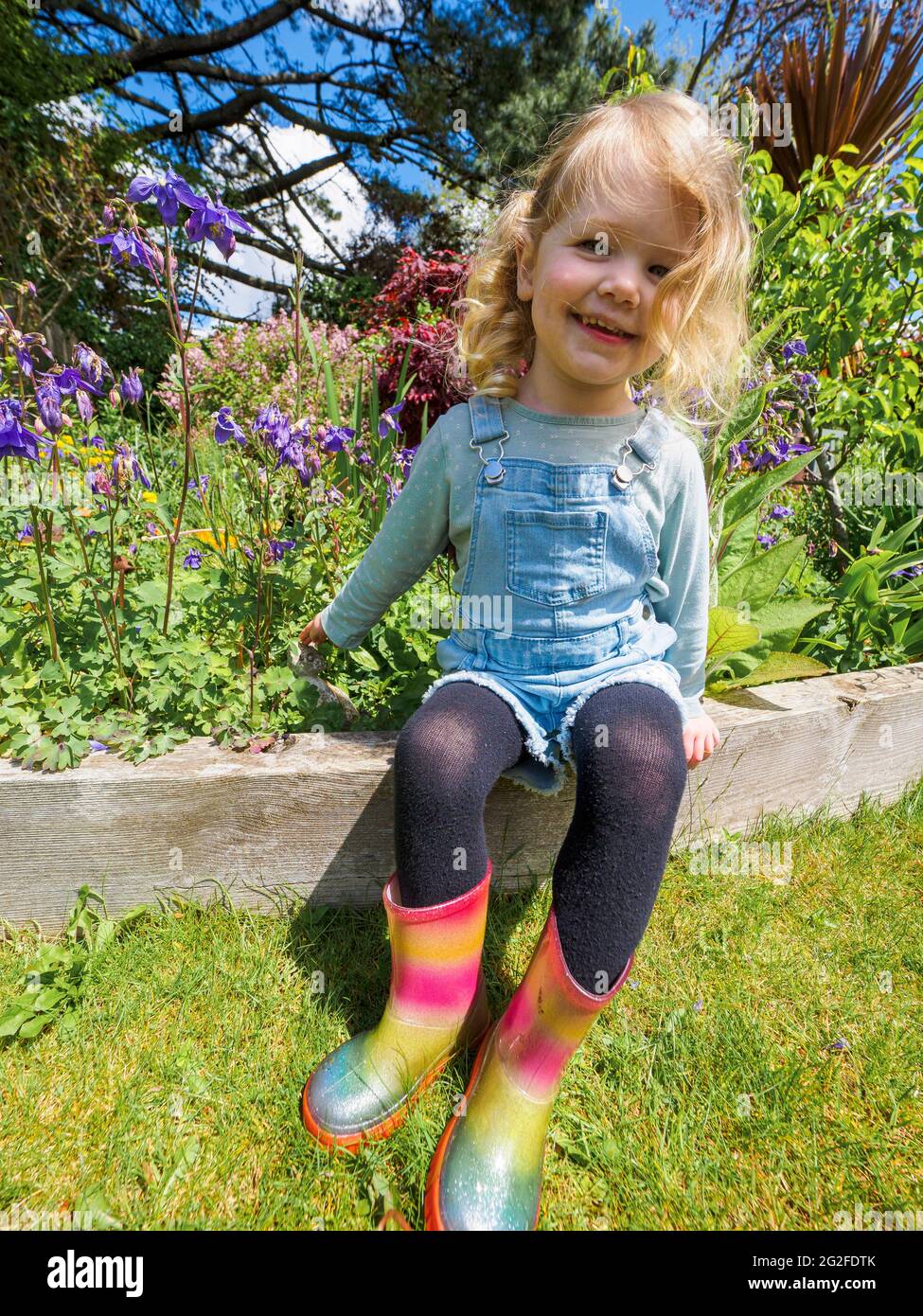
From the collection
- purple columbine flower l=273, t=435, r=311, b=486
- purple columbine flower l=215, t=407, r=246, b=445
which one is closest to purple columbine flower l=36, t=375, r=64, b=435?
purple columbine flower l=215, t=407, r=246, b=445

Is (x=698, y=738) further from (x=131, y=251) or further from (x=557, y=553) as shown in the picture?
(x=131, y=251)

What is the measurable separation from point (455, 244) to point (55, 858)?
423 inches

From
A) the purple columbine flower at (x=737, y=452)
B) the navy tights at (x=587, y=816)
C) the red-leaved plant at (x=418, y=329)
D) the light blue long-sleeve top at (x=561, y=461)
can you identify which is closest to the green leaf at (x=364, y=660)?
the light blue long-sleeve top at (x=561, y=461)

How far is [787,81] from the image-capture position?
4.45 meters

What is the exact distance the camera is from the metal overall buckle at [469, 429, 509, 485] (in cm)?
128

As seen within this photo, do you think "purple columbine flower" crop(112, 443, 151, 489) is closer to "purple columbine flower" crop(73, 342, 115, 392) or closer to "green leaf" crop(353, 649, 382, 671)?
"purple columbine flower" crop(73, 342, 115, 392)

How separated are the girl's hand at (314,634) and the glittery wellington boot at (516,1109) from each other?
0.79m

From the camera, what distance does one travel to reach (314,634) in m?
1.60


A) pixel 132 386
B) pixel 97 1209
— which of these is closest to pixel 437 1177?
pixel 97 1209

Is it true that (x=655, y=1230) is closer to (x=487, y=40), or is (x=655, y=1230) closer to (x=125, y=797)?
(x=125, y=797)

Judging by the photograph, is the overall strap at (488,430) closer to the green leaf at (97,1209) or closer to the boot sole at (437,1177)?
the boot sole at (437,1177)
